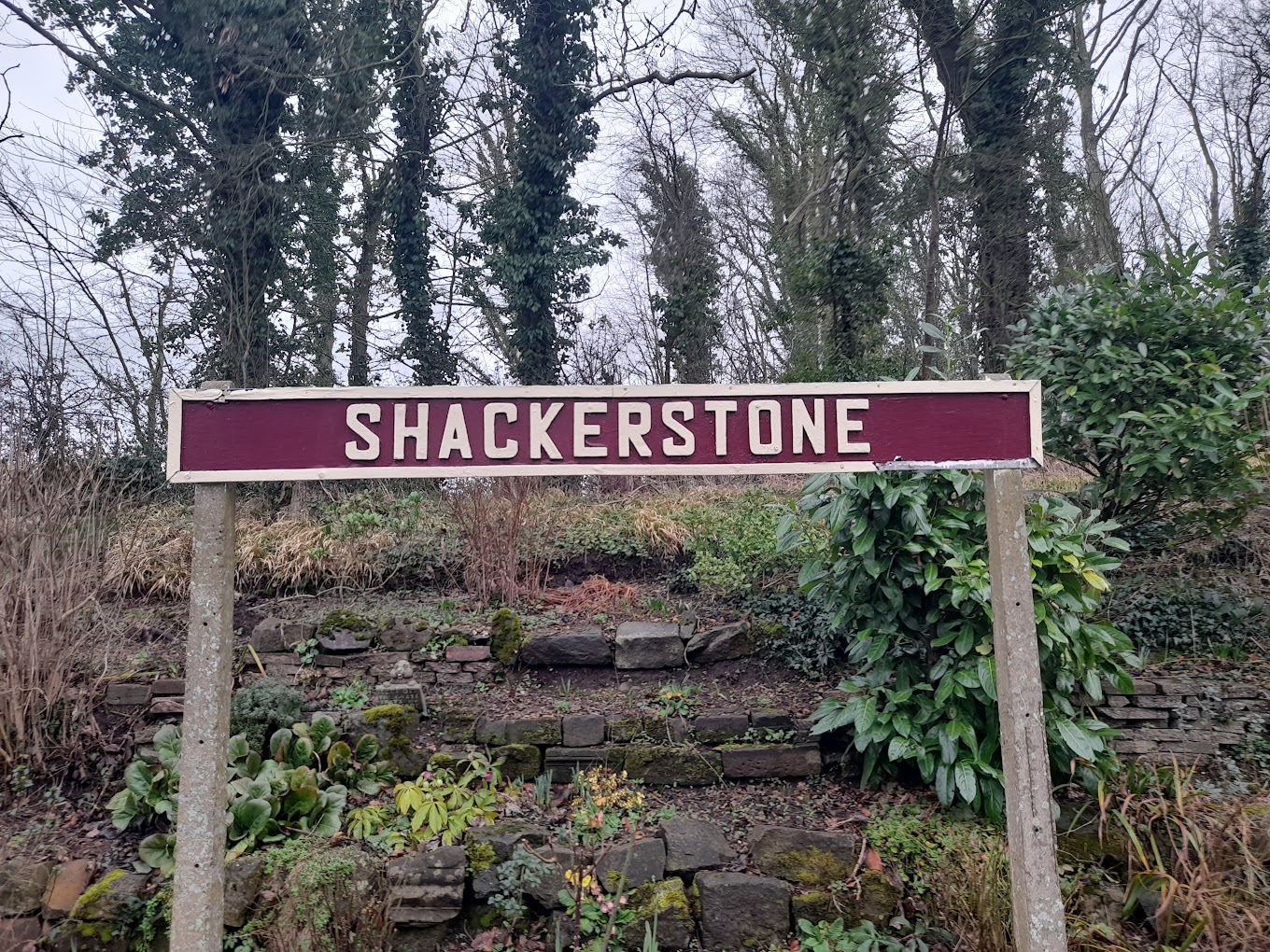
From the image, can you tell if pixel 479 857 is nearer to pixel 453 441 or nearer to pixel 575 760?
pixel 575 760

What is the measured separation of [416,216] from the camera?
1291 cm

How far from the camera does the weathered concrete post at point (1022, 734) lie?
2516 mm

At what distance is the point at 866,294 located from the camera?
33.5 ft

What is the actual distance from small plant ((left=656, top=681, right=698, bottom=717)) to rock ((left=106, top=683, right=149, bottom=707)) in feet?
10.5

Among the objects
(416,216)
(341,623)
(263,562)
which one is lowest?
(341,623)

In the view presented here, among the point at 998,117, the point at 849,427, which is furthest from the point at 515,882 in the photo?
the point at 998,117

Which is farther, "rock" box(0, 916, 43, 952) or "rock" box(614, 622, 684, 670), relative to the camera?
"rock" box(614, 622, 684, 670)

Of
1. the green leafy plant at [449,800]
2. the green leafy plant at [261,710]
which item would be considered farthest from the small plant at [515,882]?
the green leafy plant at [261,710]

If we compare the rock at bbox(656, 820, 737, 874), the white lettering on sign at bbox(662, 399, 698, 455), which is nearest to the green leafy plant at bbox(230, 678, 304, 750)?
the rock at bbox(656, 820, 737, 874)

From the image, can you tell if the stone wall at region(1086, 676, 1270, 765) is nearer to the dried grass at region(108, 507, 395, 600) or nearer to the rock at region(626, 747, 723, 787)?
the rock at region(626, 747, 723, 787)

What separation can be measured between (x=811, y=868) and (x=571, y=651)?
213 centimetres

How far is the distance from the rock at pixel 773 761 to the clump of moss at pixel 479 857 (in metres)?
1.41

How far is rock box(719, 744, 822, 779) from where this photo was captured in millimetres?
4395

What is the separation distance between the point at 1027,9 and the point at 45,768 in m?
13.9
